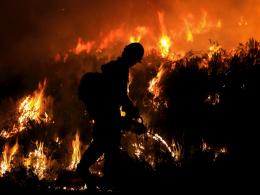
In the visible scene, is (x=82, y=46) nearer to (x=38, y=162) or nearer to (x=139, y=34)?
(x=139, y=34)

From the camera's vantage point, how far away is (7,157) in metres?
12.7

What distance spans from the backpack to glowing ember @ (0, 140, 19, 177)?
5.93 metres

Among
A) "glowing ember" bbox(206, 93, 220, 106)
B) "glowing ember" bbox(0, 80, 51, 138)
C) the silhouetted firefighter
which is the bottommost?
the silhouetted firefighter

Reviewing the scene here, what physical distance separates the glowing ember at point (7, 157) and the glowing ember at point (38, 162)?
1.53 ft

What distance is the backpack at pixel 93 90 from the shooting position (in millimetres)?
5848

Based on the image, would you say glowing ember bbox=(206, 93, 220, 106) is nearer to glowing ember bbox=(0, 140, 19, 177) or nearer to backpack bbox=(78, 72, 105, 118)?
glowing ember bbox=(0, 140, 19, 177)

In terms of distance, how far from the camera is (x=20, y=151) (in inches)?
536

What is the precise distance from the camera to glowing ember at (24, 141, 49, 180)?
442 inches

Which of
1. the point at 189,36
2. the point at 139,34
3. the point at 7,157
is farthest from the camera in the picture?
the point at 139,34

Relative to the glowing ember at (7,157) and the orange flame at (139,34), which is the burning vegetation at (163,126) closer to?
the glowing ember at (7,157)

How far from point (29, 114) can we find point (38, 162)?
3.04 m

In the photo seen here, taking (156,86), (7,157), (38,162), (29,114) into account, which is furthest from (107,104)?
(29,114)

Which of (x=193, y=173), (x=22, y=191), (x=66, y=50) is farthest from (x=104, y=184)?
(x=66, y=50)

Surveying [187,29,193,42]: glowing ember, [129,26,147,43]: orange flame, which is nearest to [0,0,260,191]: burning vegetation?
[187,29,193,42]: glowing ember
